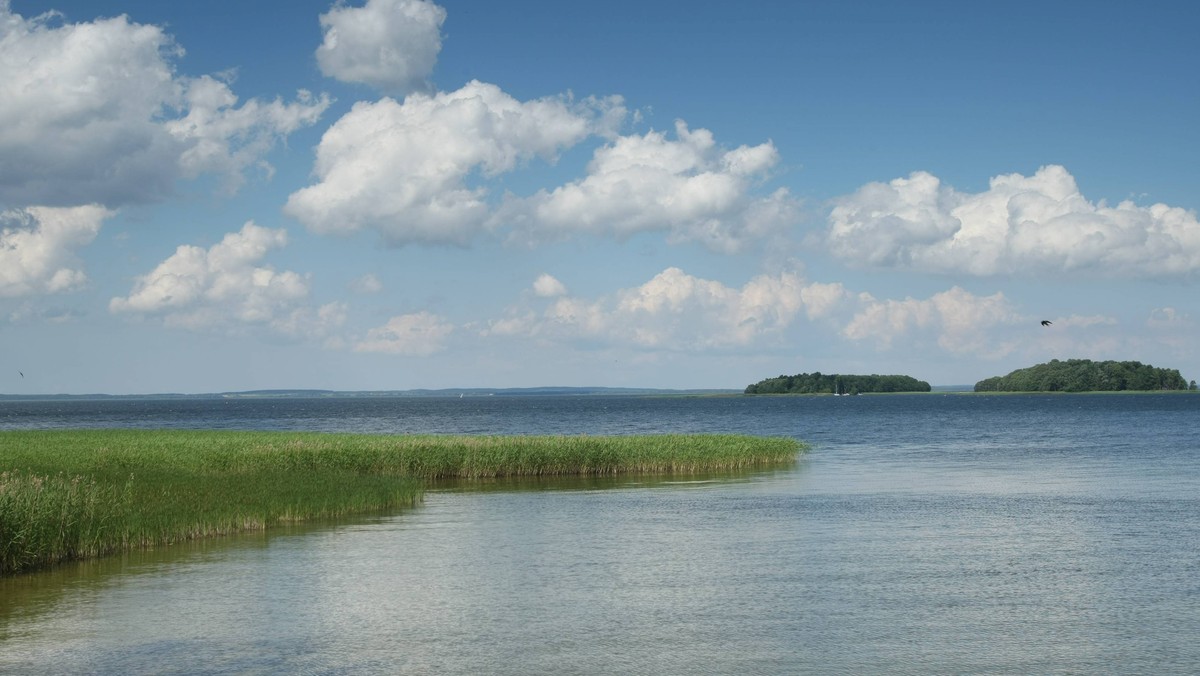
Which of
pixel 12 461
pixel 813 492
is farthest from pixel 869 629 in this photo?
pixel 12 461

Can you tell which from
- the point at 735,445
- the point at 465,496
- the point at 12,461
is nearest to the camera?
the point at 12,461

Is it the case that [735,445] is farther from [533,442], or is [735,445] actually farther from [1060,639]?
[1060,639]

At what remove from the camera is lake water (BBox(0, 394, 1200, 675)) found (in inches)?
802

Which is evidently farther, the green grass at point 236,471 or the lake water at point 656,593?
the green grass at point 236,471

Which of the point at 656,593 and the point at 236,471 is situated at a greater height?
the point at 236,471

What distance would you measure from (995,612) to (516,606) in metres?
10.4

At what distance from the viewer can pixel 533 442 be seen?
204 feet

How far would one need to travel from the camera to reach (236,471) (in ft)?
159

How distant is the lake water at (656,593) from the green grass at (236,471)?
3.65ft

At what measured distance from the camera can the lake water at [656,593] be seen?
66.8ft

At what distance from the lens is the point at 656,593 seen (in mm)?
26297

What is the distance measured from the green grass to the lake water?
1113mm

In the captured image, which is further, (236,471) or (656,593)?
(236,471)

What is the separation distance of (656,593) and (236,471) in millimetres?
27978
